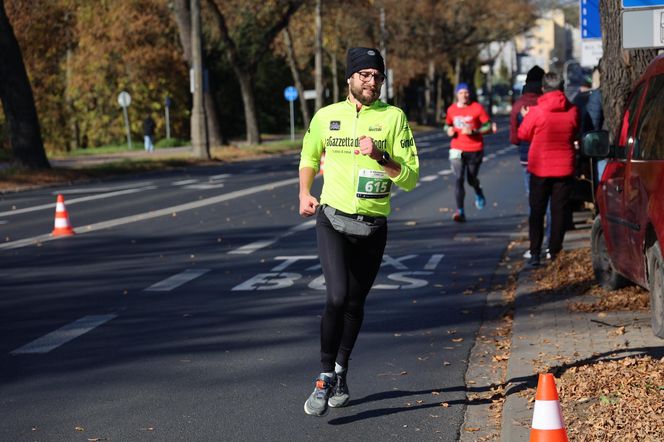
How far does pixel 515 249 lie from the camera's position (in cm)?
1458

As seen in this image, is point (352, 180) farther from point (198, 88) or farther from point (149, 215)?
point (198, 88)

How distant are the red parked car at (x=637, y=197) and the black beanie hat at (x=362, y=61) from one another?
93.5 inches

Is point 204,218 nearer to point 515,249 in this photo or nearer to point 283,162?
point 515,249

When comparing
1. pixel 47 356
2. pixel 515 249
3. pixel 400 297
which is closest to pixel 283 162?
pixel 515 249

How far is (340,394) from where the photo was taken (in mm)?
6734

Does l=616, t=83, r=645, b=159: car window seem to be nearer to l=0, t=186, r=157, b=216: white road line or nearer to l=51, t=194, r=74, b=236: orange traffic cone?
l=51, t=194, r=74, b=236: orange traffic cone

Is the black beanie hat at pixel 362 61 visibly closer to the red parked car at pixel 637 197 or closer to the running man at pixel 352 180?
the running man at pixel 352 180

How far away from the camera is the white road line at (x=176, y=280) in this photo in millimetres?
11531

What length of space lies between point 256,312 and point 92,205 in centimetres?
1365

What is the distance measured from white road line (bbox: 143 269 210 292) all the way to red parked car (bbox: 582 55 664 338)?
149 inches

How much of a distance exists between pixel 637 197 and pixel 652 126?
0.49 metres

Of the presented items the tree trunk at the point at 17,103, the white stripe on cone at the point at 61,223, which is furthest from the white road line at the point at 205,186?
the white stripe on cone at the point at 61,223

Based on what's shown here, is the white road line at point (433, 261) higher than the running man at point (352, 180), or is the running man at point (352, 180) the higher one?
the running man at point (352, 180)

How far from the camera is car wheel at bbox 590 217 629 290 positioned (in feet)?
33.9
